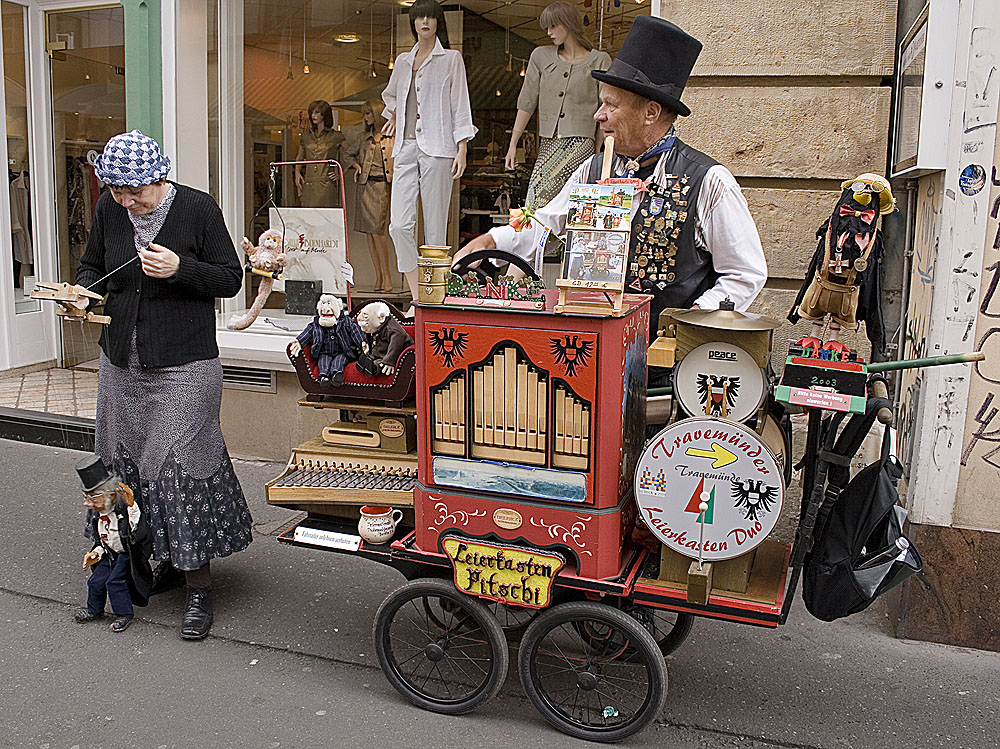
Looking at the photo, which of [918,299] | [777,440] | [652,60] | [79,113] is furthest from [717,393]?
[79,113]

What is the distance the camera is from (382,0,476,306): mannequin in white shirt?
5.93m

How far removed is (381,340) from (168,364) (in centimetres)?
94

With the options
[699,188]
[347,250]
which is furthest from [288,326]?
[699,188]

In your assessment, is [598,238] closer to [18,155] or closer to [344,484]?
[344,484]

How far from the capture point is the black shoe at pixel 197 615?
3.72m

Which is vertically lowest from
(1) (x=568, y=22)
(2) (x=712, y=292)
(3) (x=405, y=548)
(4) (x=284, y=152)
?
(3) (x=405, y=548)

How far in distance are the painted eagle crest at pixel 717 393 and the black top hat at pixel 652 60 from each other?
0.94m

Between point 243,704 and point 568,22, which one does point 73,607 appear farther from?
point 568,22

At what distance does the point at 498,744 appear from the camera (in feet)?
9.88

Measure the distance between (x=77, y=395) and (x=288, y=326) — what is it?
2.24m

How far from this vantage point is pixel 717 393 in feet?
8.83

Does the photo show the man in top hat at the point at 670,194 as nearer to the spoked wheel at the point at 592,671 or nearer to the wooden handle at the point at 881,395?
the wooden handle at the point at 881,395

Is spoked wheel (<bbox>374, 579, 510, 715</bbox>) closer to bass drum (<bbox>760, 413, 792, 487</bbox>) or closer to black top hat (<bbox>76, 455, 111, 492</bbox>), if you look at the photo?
bass drum (<bbox>760, 413, 792, 487</bbox>)

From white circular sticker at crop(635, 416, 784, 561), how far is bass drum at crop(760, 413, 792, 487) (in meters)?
0.14
